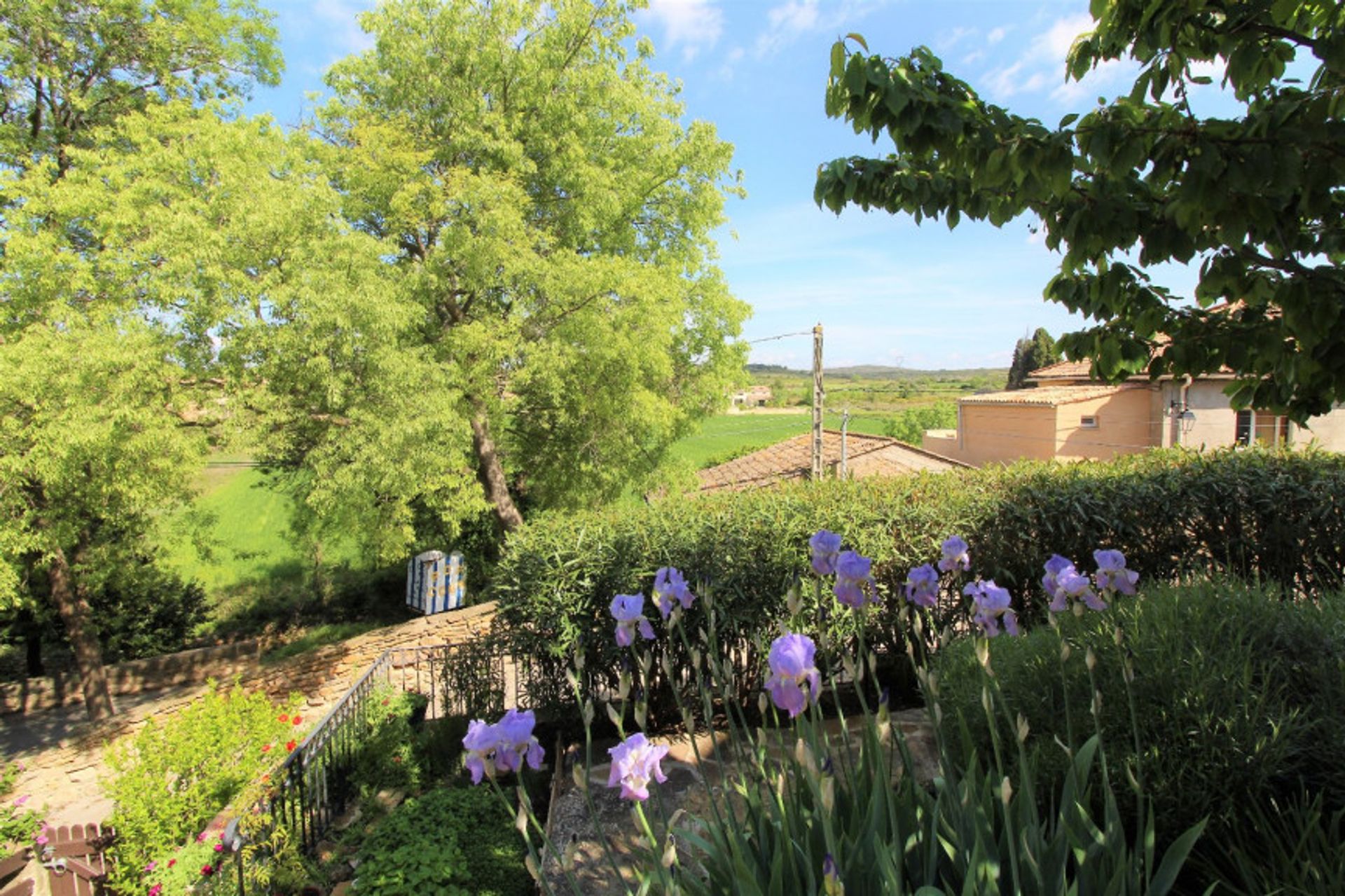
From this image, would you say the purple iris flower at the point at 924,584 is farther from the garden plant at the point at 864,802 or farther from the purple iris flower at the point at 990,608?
the purple iris flower at the point at 990,608

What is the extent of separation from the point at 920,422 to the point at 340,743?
3612 cm

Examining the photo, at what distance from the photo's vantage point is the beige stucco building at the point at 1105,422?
50.3ft

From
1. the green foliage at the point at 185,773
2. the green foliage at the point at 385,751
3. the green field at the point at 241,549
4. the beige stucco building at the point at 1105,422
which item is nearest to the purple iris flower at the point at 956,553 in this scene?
the green foliage at the point at 385,751

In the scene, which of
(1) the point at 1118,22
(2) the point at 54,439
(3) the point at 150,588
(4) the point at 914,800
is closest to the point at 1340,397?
(1) the point at 1118,22

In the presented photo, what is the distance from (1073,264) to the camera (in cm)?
252

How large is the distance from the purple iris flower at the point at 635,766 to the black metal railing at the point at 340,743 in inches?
108

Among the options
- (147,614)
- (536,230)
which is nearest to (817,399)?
(536,230)

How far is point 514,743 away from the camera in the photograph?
5.03 feet

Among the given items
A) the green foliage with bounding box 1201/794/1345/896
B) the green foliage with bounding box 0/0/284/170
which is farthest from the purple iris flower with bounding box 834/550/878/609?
the green foliage with bounding box 0/0/284/170

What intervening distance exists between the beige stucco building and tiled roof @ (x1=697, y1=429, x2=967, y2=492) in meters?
2.10

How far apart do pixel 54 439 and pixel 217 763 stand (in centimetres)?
457

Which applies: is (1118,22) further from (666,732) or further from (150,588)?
(150,588)

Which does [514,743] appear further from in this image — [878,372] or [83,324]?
[878,372]

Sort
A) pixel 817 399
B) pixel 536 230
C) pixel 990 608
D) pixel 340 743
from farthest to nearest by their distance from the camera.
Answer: pixel 817 399
pixel 536 230
pixel 340 743
pixel 990 608
